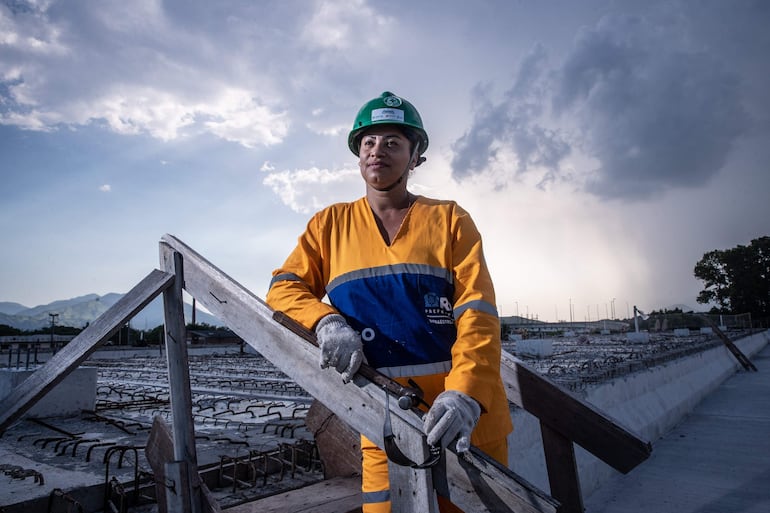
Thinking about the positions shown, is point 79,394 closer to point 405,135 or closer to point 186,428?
point 186,428

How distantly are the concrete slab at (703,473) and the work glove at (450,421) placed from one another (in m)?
6.33

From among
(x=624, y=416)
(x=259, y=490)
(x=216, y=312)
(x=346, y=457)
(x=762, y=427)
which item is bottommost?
(x=762, y=427)

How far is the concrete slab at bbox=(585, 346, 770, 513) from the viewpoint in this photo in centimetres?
702

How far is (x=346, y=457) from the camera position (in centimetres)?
362

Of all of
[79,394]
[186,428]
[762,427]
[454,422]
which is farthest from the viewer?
[762,427]

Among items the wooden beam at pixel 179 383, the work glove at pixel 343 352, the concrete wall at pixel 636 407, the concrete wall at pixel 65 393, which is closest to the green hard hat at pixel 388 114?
the work glove at pixel 343 352

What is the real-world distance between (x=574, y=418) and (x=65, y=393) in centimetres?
693

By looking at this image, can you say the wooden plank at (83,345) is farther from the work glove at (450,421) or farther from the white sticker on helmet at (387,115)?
the work glove at (450,421)

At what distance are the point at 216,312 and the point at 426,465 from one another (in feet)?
4.57

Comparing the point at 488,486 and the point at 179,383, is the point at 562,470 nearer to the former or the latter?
the point at 488,486

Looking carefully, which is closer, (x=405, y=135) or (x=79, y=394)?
(x=405, y=135)

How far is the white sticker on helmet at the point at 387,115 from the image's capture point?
7.55 ft

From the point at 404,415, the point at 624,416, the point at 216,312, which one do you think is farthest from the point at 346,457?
the point at 624,416

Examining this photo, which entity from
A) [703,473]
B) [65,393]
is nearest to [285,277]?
[65,393]
